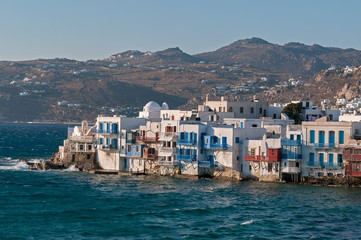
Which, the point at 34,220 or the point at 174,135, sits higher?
the point at 174,135

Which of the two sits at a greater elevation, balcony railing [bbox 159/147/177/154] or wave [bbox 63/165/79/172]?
balcony railing [bbox 159/147/177/154]

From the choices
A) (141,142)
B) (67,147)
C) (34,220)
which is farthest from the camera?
(67,147)

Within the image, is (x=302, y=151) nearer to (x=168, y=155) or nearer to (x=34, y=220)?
(x=168, y=155)

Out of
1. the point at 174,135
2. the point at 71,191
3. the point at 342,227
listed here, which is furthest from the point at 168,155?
the point at 342,227

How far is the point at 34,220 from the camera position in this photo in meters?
46.2

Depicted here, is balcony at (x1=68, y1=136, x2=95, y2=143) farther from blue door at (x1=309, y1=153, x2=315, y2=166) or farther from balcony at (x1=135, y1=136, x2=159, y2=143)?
blue door at (x1=309, y1=153, x2=315, y2=166)

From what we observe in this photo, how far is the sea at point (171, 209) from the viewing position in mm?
42562

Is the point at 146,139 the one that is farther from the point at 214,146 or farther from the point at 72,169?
the point at 72,169

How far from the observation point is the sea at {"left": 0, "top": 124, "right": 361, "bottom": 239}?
42.6m

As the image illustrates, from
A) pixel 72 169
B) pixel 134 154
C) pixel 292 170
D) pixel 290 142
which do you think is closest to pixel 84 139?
pixel 72 169

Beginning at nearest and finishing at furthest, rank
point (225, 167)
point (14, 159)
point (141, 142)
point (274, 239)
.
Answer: point (274, 239)
point (225, 167)
point (141, 142)
point (14, 159)

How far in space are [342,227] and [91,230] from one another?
1483 centimetres

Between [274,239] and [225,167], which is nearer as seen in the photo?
[274,239]

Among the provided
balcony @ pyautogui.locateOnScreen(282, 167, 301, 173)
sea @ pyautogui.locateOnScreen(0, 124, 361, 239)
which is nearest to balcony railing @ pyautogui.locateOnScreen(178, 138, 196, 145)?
sea @ pyautogui.locateOnScreen(0, 124, 361, 239)
